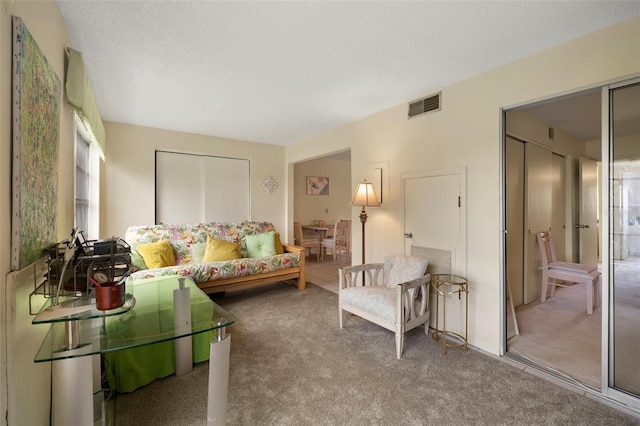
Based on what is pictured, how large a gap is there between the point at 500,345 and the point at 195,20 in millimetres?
3208

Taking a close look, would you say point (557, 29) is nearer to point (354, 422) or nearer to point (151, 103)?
point (354, 422)

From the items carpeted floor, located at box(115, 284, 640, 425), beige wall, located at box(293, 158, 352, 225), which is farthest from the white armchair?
beige wall, located at box(293, 158, 352, 225)

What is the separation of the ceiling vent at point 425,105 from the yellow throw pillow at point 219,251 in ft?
8.96

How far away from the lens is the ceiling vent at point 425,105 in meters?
2.71

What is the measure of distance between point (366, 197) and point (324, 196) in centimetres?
396

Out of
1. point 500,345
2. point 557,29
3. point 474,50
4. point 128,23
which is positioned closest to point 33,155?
point 128,23

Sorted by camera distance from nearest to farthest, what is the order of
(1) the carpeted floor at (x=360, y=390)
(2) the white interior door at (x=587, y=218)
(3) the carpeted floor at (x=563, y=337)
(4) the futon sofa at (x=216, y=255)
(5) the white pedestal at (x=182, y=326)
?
(5) the white pedestal at (x=182, y=326) → (1) the carpeted floor at (x=360, y=390) → (3) the carpeted floor at (x=563, y=337) → (4) the futon sofa at (x=216, y=255) → (2) the white interior door at (x=587, y=218)

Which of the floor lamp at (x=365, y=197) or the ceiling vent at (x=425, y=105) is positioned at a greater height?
the ceiling vent at (x=425, y=105)

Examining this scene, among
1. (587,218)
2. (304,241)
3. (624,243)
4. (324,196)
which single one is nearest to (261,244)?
(304,241)

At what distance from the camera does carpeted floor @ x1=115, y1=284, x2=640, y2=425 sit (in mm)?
1589

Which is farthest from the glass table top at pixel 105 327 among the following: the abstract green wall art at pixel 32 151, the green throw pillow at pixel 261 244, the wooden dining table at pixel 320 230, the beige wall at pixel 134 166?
the wooden dining table at pixel 320 230

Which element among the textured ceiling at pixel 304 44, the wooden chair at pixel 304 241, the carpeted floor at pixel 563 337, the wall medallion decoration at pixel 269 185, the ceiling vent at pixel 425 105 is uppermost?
the textured ceiling at pixel 304 44

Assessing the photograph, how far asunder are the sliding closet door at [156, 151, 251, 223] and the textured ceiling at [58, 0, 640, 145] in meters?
1.27

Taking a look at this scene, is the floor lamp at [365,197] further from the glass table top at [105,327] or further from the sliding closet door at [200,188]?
the sliding closet door at [200,188]
